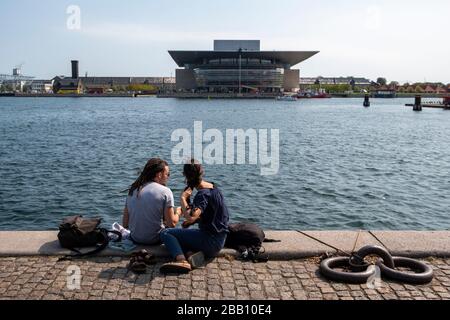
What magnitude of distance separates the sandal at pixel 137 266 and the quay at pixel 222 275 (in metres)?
0.06

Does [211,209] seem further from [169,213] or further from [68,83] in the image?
[68,83]

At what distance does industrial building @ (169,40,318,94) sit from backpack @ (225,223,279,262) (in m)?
144

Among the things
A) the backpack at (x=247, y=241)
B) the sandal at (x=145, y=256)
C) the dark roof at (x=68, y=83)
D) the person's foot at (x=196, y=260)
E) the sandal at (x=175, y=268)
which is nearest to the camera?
the sandal at (x=175, y=268)

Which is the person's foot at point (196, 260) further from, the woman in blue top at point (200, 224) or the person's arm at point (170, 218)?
the person's arm at point (170, 218)

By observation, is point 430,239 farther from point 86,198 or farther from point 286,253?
point 86,198

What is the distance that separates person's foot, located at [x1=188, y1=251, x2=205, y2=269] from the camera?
5.76 m

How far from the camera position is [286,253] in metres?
6.19

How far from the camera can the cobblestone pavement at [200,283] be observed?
509 centimetres

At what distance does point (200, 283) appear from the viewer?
541 cm

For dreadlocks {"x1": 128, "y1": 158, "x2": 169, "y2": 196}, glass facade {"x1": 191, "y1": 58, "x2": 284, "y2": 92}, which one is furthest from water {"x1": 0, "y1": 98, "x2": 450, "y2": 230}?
glass facade {"x1": 191, "y1": 58, "x2": 284, "y2": 92}

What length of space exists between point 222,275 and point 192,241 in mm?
588

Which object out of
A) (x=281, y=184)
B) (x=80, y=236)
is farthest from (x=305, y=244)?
(x=281, y=184)

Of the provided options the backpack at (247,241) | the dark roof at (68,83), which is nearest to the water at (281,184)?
the backpack at (247,241)
